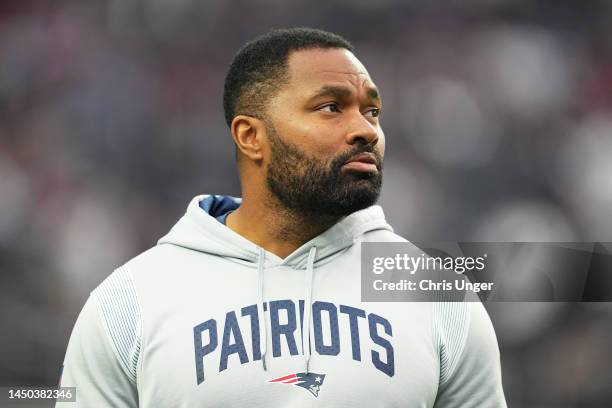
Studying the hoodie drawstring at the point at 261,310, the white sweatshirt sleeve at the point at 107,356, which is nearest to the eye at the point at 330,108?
the hoodie drawstring at the point at 261,310

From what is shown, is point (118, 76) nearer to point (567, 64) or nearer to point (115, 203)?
point (115, 203)

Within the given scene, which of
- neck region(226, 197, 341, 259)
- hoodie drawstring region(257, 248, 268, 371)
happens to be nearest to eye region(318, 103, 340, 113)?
neck region(226, 197, 341, 259)

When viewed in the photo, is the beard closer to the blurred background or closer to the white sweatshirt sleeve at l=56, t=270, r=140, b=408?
the white sweatshirt sleeve at l=56, t=270, r=140, b=408

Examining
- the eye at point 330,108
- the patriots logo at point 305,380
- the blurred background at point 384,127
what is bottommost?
the patriots logo at point 305,380

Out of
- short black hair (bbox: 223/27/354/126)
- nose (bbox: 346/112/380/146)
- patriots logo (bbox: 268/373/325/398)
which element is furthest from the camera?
short black hair (bbox: 223/27/354/126)

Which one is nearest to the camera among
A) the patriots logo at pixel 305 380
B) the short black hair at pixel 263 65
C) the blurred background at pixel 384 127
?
the patriots logo at pixel 305 380

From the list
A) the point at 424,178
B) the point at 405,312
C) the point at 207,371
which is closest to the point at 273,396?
the point at 207,371

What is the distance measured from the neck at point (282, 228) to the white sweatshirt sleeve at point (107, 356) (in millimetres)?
340

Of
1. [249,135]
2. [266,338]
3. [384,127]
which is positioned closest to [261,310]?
[266,338]

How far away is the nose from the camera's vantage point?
82.6 inches

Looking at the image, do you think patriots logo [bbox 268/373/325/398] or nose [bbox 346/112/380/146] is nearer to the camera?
patriots logo [bbox 268/373/325/398]

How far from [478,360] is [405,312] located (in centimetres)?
20

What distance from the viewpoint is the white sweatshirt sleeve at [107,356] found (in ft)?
6.73

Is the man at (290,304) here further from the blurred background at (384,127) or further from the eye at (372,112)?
the blurred background at (384,127)
